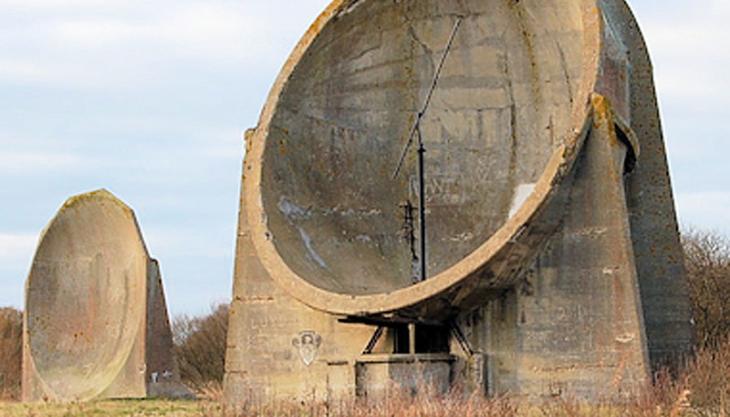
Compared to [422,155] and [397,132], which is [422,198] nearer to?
[422,155]

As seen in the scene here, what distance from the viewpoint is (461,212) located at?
19.3 m

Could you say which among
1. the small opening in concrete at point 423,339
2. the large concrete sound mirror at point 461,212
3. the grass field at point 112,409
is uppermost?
the large concrete sound mirror at point 461,212

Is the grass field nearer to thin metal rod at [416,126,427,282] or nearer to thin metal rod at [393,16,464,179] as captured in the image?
thin metal rod at [416,126,427,282]

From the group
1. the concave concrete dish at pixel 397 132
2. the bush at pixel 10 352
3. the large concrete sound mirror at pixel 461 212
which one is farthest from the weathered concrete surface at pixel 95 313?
the concave concrete dish at pixel 397 132

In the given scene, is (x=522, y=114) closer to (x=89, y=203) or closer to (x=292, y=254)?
(x=292, y=254)

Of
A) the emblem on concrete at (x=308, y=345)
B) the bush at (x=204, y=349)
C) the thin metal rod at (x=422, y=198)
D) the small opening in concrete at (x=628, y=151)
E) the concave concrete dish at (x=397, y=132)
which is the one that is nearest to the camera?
the small opening in concrete at (x=628, y=151)

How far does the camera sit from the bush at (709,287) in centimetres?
2767

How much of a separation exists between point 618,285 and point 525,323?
1.23 meters

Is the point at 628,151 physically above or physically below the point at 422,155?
below

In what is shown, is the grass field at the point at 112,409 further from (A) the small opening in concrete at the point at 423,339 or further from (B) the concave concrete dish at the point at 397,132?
(B) the concave concrete dish at the point at 397,132

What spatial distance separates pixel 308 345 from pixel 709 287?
42.2 feet

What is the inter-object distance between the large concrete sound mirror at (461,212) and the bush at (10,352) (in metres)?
15.5

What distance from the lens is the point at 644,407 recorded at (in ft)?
42.7

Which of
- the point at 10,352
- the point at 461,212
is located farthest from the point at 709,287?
the point at 10,352
